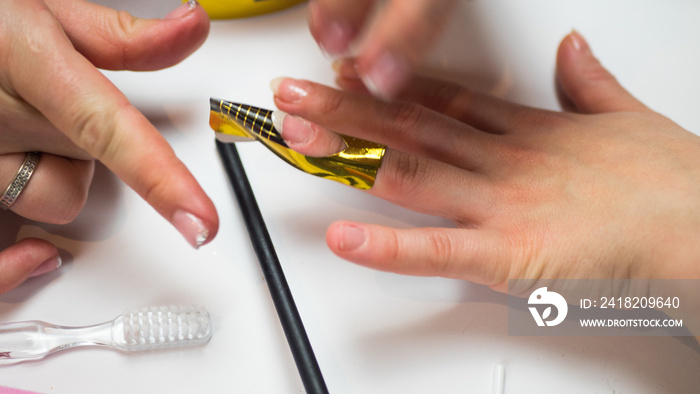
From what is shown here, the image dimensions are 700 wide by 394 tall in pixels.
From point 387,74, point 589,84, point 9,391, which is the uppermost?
point 589,84

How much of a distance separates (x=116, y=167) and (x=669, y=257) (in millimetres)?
497

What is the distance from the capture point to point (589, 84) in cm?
62

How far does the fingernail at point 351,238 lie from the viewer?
1.42 ft

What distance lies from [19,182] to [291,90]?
0.27 m

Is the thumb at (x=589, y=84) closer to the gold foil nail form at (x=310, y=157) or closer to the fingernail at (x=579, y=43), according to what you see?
the fingernail at (x=579, y=43)

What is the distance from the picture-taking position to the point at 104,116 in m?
0.41

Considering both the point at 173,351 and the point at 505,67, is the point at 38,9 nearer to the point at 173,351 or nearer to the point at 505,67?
the point at 173,351

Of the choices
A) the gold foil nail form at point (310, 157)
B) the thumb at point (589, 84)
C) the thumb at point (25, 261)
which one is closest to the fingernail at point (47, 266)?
the thumb at point (25, 261)

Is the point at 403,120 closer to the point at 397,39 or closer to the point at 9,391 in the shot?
the point at 397,39

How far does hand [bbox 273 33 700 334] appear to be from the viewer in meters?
0.48

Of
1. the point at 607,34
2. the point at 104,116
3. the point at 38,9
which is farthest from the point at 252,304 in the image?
the point at 607,34

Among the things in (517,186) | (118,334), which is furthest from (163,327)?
(517,186)

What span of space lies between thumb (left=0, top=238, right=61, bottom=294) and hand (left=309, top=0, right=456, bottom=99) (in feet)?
1.07

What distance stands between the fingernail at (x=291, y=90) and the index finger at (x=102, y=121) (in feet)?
0.54
